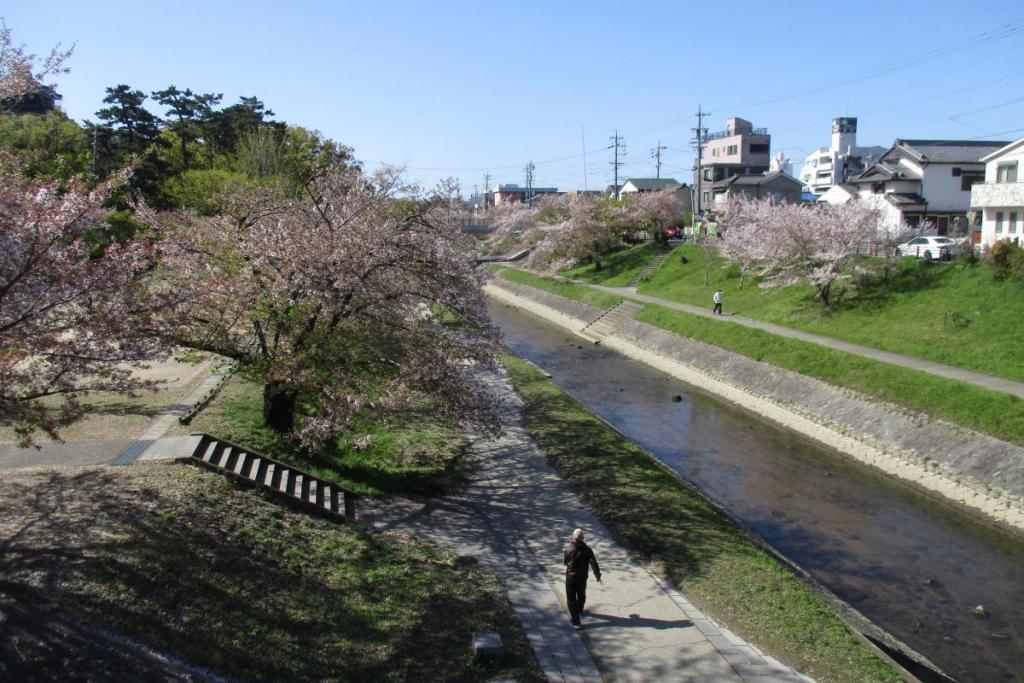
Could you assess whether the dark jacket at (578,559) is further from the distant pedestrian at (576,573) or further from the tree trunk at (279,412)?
the tree trunk at (279,412)

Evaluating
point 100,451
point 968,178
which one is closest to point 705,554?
point 100,451

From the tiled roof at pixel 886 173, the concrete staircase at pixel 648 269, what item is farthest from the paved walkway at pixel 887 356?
the tiled roof at pixel 886 173

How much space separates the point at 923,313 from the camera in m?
28.7

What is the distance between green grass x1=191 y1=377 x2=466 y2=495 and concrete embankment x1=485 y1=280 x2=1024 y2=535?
433 inches

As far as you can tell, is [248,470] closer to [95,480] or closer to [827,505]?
[95,480]

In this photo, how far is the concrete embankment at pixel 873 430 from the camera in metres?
17.0

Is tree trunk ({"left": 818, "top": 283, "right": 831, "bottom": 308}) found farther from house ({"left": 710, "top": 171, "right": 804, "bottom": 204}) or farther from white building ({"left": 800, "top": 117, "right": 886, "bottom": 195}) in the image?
white building ({"left": 800, "top": 117, "right": 886, "bottom": 195})

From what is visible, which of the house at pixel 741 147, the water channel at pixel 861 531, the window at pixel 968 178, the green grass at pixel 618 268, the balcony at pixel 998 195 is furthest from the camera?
the house at pixel 741 147

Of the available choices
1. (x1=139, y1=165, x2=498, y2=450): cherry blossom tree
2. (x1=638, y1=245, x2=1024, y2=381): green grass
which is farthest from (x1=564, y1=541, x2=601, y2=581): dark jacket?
(x1=638, y1=245, x2=1024, y2=381): green grass

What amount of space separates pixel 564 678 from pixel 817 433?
16097mm

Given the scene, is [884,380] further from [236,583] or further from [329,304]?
[236,583]

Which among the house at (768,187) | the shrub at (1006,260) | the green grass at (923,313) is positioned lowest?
the green grass at (923,313)

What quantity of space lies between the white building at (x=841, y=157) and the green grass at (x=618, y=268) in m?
35.6

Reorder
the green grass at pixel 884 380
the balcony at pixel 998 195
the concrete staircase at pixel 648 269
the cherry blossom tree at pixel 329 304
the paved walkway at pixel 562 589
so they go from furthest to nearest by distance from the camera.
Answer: the concrete staircase at pixel 648 269
the balcony at pixel 998 195
the green grass at pixel 884 380
the cherry blossom tree at pixel 329 304
the paved walkway at pixel 562 589
